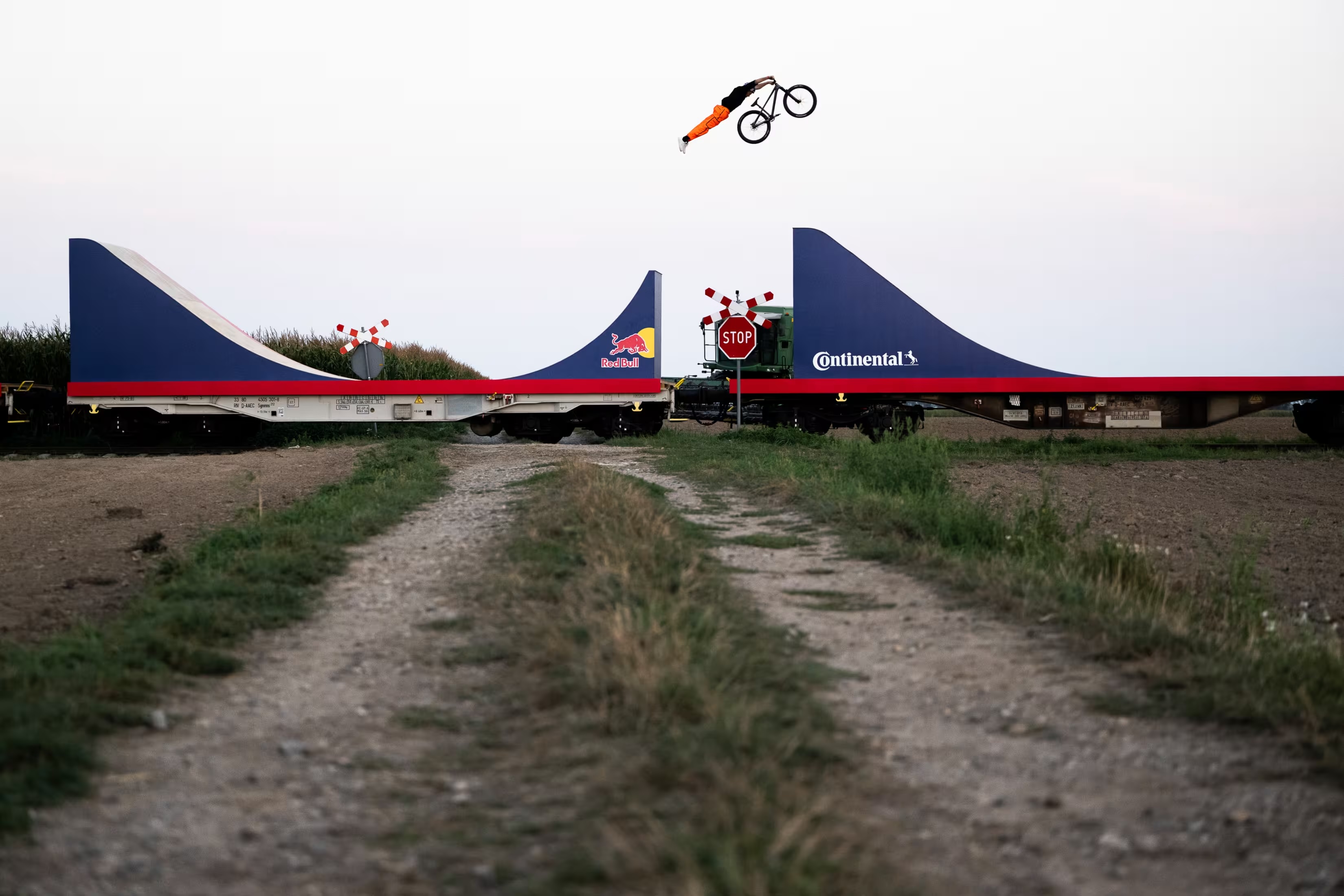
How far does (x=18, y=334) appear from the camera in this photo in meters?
24.2

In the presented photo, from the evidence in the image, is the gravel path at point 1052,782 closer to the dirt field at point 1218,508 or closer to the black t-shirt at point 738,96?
the dirt field at point 1218,508

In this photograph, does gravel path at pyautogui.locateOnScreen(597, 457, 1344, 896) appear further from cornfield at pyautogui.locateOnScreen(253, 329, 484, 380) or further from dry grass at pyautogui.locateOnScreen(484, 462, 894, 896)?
cornfield at pyautogui.locateOnScreen(253, 329, 484, 380)

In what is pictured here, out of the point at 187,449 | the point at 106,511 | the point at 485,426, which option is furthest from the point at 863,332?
the point at 106,511

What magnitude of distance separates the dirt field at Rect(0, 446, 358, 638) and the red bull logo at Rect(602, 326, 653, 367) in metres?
4.78

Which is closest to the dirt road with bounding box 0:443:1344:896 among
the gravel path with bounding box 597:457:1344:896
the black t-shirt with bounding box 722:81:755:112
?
the gravel path with bounding box 597:457:1344:896

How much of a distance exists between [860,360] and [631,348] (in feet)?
13.0

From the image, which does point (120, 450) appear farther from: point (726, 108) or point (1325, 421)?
point (1325, 421)

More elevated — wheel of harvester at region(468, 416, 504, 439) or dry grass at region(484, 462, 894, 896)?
wheel of harvester at region(468, 416, 504, 439)

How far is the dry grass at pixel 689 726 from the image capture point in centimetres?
269

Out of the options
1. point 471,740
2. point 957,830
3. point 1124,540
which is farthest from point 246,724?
point 1124,540

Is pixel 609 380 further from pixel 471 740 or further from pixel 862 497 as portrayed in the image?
pixel 471 740

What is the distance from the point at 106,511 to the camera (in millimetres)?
11609

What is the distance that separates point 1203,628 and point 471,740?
13.0ft

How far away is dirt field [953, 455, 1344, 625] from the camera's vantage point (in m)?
8.98
